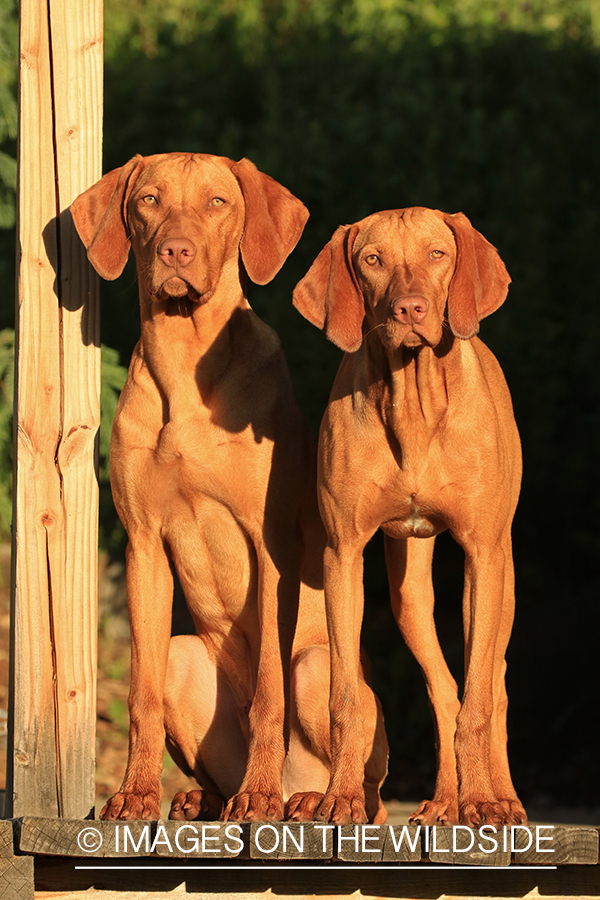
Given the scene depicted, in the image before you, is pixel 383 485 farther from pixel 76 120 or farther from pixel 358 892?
pixel 76 120

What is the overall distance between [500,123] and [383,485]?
823cm

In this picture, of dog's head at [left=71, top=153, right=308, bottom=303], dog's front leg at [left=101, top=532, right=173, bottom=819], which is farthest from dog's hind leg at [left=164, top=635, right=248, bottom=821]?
dog's head at [left=71, top=153, right=308, bottom=303]

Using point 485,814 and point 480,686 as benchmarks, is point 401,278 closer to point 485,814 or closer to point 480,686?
point 480,686

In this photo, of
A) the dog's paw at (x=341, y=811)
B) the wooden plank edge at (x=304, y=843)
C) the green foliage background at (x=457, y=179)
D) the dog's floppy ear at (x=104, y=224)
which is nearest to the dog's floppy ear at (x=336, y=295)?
the dog's floppy ear at (x=104, y=224)

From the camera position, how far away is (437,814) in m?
→ 4.64

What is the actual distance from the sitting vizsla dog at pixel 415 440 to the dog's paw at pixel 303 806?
27 cm

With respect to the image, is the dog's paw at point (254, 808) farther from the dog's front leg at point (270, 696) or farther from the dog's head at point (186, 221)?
the dog's head at point (186, 221)

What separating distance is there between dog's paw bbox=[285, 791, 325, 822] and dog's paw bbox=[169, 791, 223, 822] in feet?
2.04

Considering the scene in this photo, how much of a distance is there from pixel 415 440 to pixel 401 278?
567 mm

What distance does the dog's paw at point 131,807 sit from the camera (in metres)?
4.34

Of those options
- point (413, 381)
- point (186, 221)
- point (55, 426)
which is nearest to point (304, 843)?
point (413, 381)

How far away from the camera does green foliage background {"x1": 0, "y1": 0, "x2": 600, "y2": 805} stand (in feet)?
37.0

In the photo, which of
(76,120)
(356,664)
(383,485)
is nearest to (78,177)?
(76,120)

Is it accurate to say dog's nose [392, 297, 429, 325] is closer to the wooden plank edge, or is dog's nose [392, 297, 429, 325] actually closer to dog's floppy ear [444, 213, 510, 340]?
dog's floppy ear [444, 213, 510, 340]
